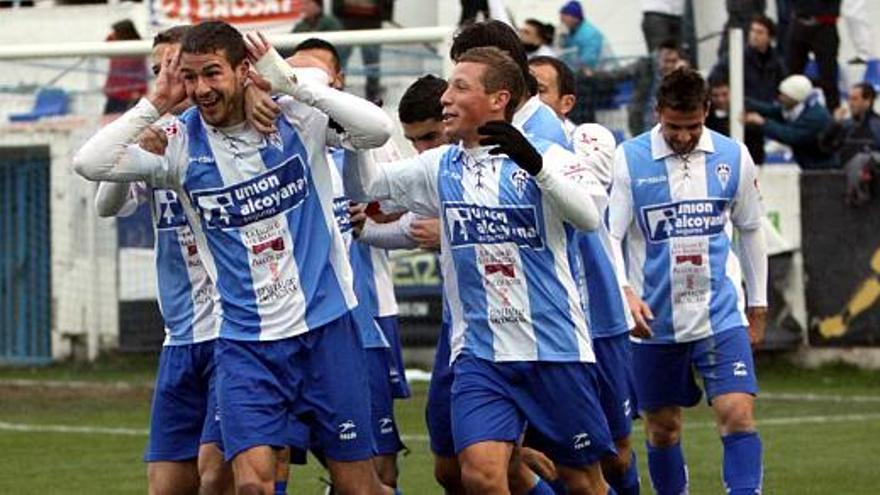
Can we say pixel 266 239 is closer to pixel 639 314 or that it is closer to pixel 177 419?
pixel 177 419

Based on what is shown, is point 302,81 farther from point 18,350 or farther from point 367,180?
point 18,350

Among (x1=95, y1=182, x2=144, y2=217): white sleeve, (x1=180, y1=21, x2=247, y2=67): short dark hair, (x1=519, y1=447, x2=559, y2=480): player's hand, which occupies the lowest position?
(x1=519, y1=447, x2=559, y2=480): player's hand

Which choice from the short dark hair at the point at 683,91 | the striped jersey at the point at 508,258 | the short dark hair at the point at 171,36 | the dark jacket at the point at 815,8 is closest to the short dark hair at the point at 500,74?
the striped jersey at the point at 508,258

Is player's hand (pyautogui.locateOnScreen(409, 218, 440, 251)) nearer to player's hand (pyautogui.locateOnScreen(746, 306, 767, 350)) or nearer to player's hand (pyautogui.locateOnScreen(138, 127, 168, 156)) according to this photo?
player's hand (pyautogui.locateOnScreen(138, 127, 168, 156))

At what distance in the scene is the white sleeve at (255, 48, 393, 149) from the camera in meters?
9.23

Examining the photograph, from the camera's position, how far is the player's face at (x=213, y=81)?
30.2ft

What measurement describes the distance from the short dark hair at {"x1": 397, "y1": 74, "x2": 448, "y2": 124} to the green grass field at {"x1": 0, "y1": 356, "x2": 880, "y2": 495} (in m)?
3.03

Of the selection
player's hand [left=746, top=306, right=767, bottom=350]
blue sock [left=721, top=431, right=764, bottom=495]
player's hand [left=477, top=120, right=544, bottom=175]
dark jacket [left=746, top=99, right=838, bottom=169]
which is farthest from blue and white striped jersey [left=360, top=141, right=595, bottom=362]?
dark jacket [left=746, top=99, right=838, bottom=169]

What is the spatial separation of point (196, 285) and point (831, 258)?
445 inches

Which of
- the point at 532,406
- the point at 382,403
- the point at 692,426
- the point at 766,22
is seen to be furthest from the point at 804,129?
the point at 532,406

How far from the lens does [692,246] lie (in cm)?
1192

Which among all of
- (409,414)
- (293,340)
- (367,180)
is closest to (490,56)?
(367,180)

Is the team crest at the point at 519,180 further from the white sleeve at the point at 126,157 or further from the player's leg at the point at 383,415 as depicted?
the player's leg at the point at 383,415

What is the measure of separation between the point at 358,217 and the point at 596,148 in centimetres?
120
